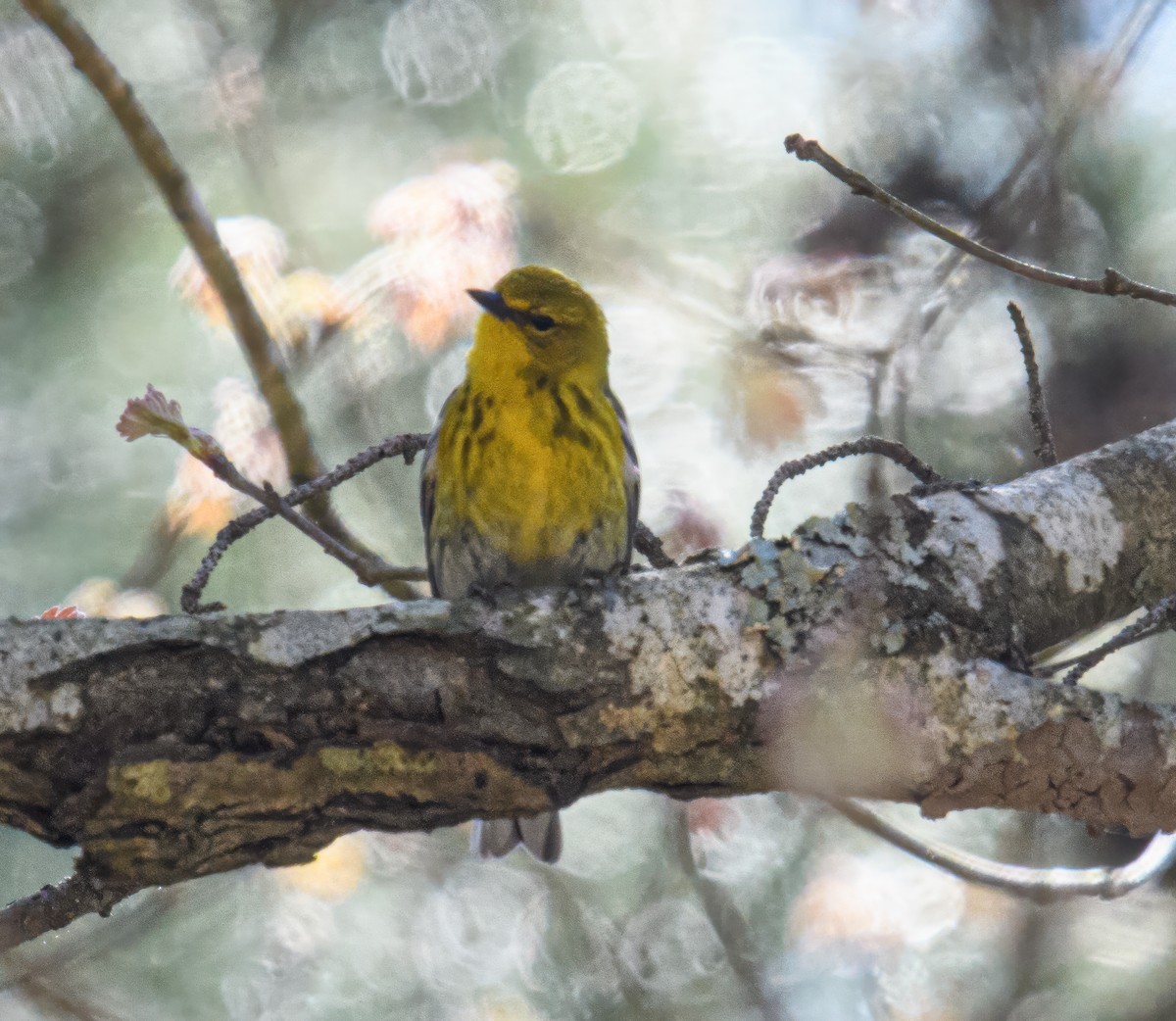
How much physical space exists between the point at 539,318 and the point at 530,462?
0.40m

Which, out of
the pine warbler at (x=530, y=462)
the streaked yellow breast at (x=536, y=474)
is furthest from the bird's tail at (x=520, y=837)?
the streaked yellow breast at (x=536, y=474)

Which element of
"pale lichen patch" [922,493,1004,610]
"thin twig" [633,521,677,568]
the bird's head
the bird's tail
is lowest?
the bird's tail

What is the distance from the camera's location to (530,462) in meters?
2.96

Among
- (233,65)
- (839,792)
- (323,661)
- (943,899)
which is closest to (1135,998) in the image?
(943,899)

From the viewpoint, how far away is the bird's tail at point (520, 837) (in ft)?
10.3

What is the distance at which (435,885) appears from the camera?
5.77 meters

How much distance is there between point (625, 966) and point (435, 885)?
1.08 m

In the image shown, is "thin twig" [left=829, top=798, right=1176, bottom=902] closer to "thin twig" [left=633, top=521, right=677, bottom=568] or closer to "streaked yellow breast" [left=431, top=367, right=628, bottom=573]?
"thin twig" [left=633, top=521, right=677, bottom=568]

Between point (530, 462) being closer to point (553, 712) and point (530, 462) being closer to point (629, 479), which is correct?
point (629, 479)

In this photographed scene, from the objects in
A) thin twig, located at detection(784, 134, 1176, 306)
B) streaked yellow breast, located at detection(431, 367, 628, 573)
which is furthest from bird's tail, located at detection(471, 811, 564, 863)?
thin twig, located at detection(784, 134, 1176, 306)

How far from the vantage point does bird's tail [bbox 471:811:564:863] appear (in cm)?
313

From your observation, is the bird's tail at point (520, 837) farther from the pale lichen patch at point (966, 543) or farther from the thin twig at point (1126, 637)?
the thin twig at point (1126, 637)

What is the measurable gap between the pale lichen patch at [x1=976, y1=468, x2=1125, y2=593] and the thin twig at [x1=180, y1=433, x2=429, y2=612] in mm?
1140

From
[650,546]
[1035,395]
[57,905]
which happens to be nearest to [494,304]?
[650,546]
